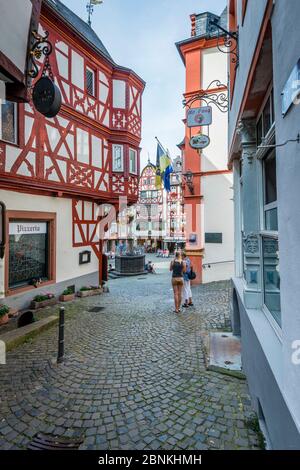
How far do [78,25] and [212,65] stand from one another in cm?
630

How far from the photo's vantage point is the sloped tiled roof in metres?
8.69

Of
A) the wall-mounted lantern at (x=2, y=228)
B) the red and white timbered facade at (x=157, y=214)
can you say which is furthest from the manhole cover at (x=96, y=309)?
the red and white timbered facade at (x=157, y=214)

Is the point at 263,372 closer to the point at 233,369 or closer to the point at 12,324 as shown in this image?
the point at 233,369

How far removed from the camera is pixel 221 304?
8.17 m

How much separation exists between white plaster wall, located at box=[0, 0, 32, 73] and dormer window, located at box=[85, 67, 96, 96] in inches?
274

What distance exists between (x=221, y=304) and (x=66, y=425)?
615 centimetres

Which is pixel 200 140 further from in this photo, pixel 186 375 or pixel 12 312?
pixel 12 312

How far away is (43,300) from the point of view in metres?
8.41

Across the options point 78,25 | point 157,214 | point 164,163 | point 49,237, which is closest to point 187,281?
point 49,237

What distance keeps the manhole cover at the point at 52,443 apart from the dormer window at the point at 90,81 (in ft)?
36.5

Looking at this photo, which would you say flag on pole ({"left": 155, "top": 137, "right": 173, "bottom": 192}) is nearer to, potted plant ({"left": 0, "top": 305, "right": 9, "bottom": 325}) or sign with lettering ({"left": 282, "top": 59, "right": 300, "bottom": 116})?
potted plant ({"left": 0, "top": 305, "right": 9, "bottom": 325})

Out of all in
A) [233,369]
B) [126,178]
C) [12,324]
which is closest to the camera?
[233,369]

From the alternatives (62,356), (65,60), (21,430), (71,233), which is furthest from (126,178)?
(21,430)

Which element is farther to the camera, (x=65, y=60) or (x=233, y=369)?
(x=65, y=60)
